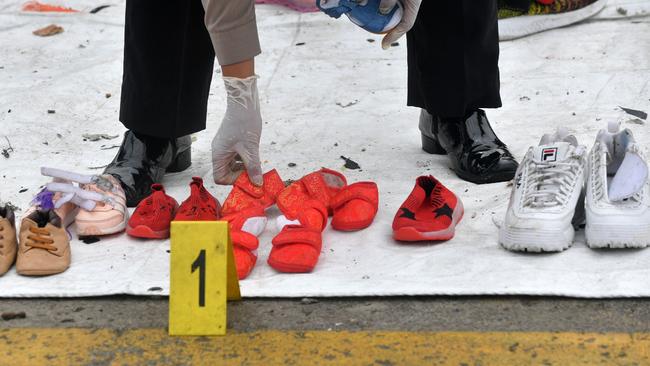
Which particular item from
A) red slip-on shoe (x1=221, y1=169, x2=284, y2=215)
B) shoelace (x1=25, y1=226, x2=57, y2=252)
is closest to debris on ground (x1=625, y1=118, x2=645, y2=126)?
red slip-on shoe (x1=221, y1=169, x2=284, y2=215)

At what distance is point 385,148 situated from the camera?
2.83 meters

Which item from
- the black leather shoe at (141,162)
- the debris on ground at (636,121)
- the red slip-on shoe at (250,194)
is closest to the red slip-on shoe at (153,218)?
the red slip-on shoe at (250,194)

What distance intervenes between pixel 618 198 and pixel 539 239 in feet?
0.61

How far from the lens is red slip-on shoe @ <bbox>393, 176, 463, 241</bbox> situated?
2.12 m

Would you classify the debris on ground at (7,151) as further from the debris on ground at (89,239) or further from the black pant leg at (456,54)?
the black pant leg at (456,54)

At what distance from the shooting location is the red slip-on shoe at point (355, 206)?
2.22 meters

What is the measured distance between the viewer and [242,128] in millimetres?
2318

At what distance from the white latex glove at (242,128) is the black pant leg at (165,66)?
242mm

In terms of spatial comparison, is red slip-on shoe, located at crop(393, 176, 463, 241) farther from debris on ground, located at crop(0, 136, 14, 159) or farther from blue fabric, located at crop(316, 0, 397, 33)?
debris on ground, located at crop(0, 136, 14, 159)

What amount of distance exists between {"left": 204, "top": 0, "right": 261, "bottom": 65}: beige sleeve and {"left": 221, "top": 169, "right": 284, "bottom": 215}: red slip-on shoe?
0.30m

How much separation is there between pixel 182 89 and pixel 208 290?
3.07 feet

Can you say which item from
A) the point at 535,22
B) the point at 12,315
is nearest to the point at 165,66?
the point at 12,315

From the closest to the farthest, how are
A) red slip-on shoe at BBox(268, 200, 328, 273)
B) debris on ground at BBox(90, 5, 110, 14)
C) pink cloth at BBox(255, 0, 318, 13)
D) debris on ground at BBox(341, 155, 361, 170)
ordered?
red slip-on shoe at BBox(268, 200, 328, 273) < debris on ground at BBox(341, 155, 361, 170) < pink cloth at BBox(255, 0, 318, 13) < debris on ground at BBox(90, 5, 110, 14)

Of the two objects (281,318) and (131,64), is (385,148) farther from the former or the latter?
(281,318)
